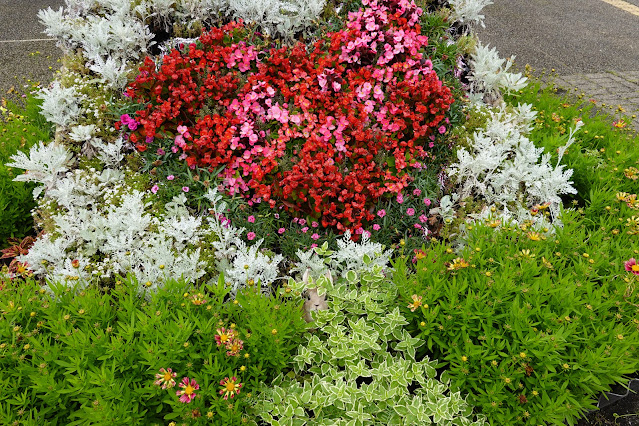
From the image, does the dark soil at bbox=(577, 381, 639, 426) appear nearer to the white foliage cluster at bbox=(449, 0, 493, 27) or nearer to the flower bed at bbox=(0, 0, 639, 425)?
the flower bed at bbox=(0, 0, 639, 425)

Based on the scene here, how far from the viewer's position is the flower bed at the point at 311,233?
2188mm

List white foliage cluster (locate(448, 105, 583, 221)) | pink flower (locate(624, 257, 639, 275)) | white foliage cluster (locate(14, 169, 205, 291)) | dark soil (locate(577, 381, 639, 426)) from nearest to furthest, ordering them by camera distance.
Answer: pink flower (locate(624, 257, 639, 275)), dark soil (locate(577, 381, 639, 426)), white foliage cluster (locate(14, 169, 205, 291)), white foliage cluster (locate(448, 105, 583, 221))

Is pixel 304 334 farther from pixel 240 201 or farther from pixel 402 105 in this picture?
pixel 402 105

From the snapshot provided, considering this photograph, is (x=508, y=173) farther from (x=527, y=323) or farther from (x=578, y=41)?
(x=578, y=41)

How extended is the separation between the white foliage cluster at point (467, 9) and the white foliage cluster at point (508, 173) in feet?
4.98

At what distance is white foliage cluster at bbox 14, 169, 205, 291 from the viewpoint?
9.27 ft

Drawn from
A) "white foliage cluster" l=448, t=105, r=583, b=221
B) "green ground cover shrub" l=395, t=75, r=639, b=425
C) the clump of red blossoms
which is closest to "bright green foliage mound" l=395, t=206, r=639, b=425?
"green ground cover shrub" l=395, t=75, r=639, b=425

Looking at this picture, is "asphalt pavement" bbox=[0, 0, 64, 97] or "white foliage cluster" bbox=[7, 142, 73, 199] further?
"asphalt pavement" bbox=[0, 0, 64, 97]

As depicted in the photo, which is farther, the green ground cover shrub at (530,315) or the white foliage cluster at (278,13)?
the white foliage cluster at (278,13)

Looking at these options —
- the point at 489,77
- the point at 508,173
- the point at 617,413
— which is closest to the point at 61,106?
the point at 508,173

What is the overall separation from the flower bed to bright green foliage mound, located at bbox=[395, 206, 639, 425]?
1 centimetres

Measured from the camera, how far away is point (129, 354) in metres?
2.09

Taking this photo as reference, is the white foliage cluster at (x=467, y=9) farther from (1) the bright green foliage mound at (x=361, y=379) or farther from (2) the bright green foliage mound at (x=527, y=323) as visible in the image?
(1) the bright green foliage mound at (x=361, y=379)

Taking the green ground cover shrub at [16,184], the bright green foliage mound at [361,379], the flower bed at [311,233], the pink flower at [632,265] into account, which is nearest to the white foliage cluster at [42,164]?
the flower bed at [311,233]
